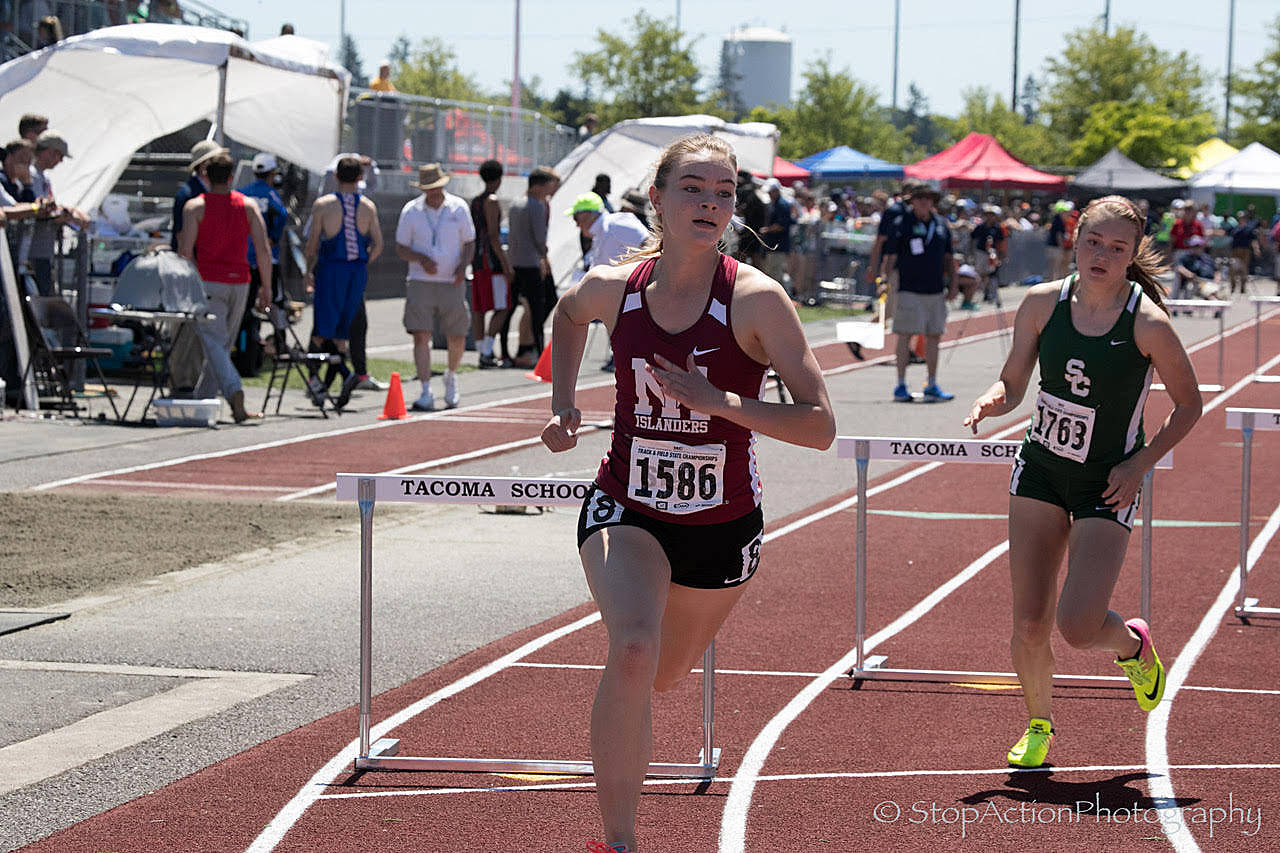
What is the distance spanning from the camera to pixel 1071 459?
592 cm

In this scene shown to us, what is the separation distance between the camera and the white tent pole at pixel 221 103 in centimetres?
1861

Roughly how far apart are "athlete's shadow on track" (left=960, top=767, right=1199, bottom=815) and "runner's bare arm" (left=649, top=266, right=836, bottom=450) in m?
1.79

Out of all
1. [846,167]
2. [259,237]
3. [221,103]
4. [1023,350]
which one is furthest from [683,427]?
[846,167]

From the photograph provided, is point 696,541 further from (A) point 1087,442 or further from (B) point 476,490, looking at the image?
(A) point 1087,442

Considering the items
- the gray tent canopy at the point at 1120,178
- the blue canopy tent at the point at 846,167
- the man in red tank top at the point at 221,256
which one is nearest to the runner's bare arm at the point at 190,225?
the man in red tank top at the point at 221,256

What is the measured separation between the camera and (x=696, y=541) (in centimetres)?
465

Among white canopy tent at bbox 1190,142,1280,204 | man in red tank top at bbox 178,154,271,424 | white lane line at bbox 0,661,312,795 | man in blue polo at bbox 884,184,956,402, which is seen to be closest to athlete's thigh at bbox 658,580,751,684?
white lane line at bbox 0,661,312,795

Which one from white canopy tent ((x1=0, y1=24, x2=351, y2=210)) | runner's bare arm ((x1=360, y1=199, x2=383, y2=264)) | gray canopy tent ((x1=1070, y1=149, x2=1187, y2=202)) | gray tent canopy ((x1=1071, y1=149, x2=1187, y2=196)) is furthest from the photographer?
gray tent canopy ((x1=1071, y1=149, x2=1187, y2=196))

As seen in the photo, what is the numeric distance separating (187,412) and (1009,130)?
84.6m

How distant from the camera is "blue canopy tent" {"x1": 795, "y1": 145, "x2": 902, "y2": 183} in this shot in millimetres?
45375

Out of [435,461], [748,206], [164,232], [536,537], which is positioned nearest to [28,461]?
[435,461]

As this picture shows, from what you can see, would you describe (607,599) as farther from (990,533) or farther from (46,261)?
(46,261)

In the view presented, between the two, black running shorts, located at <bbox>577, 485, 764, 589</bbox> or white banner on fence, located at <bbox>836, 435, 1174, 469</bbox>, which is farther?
white banner on fence, located at <bbox>836, 435, 1174, 469</bbox>

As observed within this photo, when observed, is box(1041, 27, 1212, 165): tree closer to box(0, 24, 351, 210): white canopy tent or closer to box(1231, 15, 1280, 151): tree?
box(1231, 15, 1280, 151): tree
